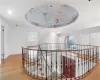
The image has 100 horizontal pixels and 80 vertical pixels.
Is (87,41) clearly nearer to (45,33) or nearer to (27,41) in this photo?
(45,33)

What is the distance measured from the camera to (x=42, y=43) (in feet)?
35.3

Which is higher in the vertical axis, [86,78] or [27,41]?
[27,41]

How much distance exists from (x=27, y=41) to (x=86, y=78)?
711 cm

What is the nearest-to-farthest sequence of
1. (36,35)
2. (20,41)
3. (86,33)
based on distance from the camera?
(86,33), (20,41), (36,35)

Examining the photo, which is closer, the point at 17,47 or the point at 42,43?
the point at 17,47

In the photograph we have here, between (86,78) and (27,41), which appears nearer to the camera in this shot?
(86,78)

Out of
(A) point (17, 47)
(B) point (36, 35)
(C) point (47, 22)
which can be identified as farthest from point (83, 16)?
(A) point (17, 47)

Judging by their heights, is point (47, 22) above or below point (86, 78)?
above

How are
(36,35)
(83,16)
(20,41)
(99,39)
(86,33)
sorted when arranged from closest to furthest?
(83,16) → (99,39) → (86,33) → (20,41) → (36,35)

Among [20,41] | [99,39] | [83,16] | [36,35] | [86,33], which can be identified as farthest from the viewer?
[36,35]

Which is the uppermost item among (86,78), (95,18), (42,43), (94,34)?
(95,18)

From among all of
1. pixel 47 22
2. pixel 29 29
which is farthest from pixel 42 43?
pixel 47 22

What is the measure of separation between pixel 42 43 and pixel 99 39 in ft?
18.1

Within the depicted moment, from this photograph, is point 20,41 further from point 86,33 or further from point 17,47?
point 86,33
